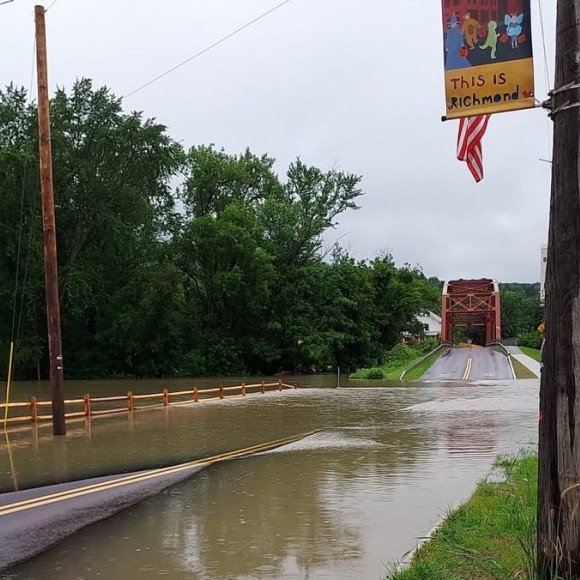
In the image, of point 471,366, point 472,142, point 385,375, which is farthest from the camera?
Answer: point 471,366

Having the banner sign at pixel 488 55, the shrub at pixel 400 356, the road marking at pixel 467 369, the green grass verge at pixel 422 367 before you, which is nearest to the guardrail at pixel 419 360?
the green grass verge at pixel 422 367

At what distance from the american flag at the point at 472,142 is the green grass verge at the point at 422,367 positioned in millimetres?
34878

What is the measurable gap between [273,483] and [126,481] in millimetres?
2152

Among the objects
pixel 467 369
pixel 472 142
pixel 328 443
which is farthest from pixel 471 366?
pixel 472 142

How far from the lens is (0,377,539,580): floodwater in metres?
6.40

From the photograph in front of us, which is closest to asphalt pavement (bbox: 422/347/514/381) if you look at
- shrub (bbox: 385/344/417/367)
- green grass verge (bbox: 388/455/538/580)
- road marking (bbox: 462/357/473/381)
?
road marking (bbox: 462/357/473/381)

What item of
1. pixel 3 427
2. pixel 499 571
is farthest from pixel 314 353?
pixel 499 571

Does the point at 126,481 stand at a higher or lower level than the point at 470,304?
lower

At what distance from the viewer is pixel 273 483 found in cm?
1006

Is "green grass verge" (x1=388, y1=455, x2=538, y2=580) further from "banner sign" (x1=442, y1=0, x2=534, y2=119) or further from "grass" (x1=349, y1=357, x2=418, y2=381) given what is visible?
"grass" (x1=349, y1=357, x2=418, y2=381)

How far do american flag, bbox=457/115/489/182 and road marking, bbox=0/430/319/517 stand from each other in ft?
21.2

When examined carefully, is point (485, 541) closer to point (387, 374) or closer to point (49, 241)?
point (49, 241)

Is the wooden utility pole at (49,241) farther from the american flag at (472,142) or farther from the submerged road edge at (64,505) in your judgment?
the american flag at (472,142)

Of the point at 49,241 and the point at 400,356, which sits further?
the point at 400,356
